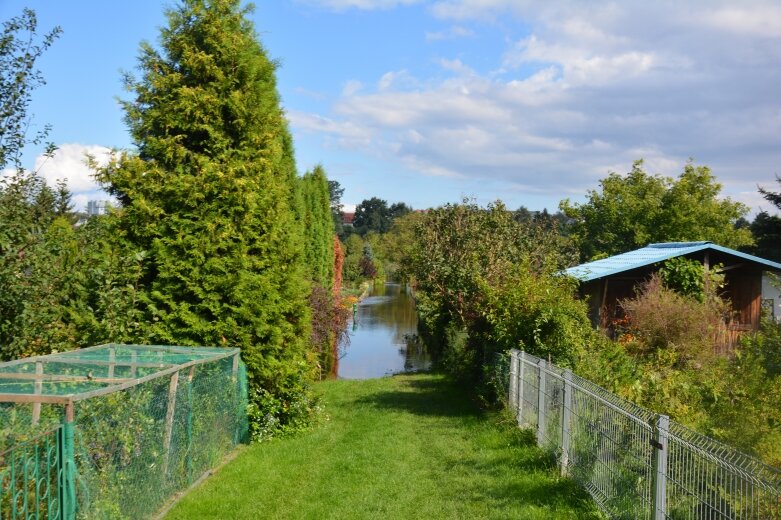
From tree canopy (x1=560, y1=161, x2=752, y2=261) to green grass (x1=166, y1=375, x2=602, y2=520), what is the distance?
3318cm

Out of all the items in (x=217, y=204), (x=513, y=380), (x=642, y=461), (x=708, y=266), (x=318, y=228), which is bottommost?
(x=513, y=380)

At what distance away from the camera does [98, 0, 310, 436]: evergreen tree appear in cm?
1027

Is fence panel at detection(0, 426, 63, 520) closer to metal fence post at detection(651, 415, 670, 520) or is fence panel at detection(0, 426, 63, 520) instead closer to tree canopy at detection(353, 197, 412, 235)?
metal fence post at detection(651, 415, 670, 520)

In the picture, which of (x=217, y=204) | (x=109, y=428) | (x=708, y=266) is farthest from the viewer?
(x=708, y=266)

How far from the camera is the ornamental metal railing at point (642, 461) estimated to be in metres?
4.43

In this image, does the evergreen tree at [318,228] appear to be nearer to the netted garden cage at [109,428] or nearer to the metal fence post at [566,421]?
the netted garden cage at [109,428]

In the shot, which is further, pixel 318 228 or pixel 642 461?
pixel 318 228

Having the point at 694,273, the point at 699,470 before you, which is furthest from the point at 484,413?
the point at 694,273

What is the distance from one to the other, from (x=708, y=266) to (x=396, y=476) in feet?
55.5

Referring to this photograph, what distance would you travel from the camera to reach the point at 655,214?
1718 inches

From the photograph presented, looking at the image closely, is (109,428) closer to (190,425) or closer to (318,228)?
(190,425)

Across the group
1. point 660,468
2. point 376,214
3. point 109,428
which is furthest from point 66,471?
point 376,214

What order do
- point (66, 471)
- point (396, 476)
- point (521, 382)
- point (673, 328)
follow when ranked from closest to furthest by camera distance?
point (66, 471), point (396, 476), point (521, 382), point (673, 328)

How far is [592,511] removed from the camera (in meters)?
6.79
